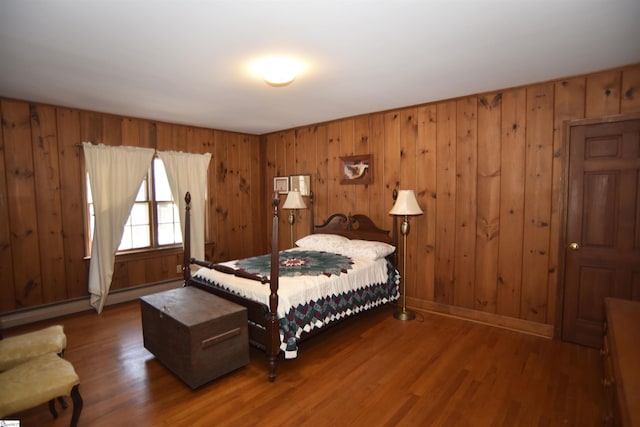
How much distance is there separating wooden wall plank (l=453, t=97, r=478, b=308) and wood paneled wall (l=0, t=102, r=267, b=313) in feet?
12.3

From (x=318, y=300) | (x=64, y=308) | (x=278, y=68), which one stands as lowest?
(x=64, y=308)

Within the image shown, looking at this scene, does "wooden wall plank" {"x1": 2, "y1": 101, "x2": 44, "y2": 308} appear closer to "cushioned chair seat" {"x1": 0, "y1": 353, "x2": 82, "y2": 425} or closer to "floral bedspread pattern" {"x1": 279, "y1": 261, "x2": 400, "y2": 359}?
"cushioned chair seat" {"x1": 0, "y1": 353, "x2": 82, "y2": 425}

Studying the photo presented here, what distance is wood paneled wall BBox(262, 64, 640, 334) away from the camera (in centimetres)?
313

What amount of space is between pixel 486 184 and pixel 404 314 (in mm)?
1690

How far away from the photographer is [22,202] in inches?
144

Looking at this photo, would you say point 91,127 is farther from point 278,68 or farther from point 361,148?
point 361,148

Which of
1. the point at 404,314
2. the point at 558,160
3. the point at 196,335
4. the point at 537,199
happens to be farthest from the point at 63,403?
the point at 558,160

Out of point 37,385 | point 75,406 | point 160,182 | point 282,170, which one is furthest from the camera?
point 282,170

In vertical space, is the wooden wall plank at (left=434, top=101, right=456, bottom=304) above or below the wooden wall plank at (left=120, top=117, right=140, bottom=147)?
below

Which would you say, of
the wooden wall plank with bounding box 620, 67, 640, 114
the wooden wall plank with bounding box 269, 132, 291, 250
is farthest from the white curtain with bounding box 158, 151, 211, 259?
the wooden wall plank with bounding box 620, 67, 640, 114

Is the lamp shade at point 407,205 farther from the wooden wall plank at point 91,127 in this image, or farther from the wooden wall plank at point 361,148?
the wooden wall plank at point 91,127

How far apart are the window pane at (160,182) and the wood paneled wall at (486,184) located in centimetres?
267

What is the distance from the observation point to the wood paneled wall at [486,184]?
10.3 ft

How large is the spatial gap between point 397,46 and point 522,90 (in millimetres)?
1711
